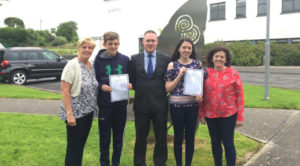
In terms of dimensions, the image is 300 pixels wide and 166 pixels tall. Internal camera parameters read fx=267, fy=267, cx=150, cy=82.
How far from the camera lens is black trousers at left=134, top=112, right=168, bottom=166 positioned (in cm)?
349

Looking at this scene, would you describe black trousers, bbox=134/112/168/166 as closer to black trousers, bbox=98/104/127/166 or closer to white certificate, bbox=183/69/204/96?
black trousers, bbox=98/104/127/166

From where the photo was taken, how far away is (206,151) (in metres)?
4.46

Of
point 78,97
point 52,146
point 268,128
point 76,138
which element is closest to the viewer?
point 78,97

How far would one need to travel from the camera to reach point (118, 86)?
3270 millimetres

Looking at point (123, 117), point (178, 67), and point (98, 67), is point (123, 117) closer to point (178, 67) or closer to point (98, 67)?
point (98, 67)

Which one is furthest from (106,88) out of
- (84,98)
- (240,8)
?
(240,8)

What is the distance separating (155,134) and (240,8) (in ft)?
86.4

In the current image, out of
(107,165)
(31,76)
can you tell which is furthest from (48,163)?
(31,76)

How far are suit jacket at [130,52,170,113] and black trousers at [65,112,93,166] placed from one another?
2.20ft

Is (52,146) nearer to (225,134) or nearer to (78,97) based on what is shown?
(78,97)

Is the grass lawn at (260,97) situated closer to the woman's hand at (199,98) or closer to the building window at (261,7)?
the woman's hand at (199,98)

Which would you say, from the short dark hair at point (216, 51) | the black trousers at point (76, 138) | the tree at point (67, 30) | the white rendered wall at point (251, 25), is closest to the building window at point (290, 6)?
the white rendered wall at point (251, 25)

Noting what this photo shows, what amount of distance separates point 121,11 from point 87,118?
3595cm

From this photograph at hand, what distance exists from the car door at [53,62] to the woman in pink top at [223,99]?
11.6 metres
